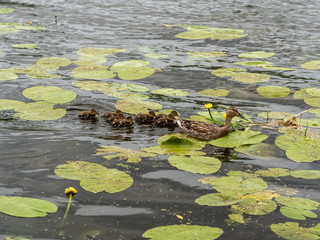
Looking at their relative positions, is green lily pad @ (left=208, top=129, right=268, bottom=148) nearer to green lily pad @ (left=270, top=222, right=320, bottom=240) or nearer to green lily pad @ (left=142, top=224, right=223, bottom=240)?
green lily pad @ (left=270, top=222, right=320, bottom=240)

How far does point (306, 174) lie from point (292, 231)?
57.0 inches

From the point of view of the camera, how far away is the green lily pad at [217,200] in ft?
18.2

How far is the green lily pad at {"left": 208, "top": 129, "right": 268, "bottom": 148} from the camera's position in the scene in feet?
24.1

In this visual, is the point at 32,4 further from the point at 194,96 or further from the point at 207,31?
the point at 194,96

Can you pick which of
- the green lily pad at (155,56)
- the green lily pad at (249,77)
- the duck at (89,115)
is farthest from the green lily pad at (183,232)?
the green lily pad at (155,56)

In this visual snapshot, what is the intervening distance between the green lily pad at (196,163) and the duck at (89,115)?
2.11 meters

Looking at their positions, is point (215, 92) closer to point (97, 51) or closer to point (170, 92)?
point (170, 92)

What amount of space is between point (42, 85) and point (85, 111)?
1912 mm

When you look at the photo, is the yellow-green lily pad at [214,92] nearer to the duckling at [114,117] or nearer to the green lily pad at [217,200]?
the duckling at [114,117]

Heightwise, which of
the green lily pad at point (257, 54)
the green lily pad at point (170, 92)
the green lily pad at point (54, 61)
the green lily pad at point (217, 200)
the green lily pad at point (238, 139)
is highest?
the green lily pad at point (257, 54)

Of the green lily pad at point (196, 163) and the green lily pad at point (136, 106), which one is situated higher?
the green lily pad at point (136, 106)

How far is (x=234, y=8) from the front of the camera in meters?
17.3

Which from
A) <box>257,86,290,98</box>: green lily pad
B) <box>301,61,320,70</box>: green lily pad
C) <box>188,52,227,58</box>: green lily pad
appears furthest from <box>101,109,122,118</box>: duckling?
<box>301,61,320,70</box>: green lily pad

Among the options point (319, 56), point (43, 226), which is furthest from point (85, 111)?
point (319, 56)
